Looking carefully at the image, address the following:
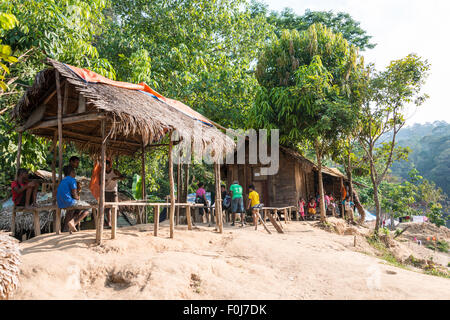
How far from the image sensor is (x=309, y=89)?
Result: 12.1 m

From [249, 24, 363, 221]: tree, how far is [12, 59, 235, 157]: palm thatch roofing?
16.7ft

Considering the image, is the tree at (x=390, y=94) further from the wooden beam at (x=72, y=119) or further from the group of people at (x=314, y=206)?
the wooden beam at (x=72, y=119)

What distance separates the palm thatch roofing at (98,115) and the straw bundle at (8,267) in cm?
218

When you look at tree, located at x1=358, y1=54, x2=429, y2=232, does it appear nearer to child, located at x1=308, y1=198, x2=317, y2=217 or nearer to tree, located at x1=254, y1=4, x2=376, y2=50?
child, located at x1=308, y1=198, x2=317, y2=217

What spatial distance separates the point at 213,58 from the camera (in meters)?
14.2

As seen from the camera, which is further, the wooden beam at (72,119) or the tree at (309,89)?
the tree at (309,89)

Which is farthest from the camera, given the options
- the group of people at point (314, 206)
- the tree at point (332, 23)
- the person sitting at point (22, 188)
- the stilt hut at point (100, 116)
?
the tree at point (332, 23)

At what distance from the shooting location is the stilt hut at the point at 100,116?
5.68 meters

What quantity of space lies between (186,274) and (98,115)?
3131mm

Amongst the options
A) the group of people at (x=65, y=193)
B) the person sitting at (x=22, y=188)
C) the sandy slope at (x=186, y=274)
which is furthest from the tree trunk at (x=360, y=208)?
the person sitting at (x=22, y=188)

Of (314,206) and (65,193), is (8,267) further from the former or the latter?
(314,206)

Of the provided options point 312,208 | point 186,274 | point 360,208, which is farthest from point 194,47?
point 360,208

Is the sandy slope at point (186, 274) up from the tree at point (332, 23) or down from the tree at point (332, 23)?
down

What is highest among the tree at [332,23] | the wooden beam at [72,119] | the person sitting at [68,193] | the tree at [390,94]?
the tree at [332,23]
